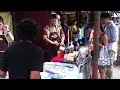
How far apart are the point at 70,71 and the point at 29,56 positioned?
1.67 feet

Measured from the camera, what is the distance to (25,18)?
6.47ft

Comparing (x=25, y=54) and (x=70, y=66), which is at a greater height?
(x=25, y=54)

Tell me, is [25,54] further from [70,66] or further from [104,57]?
[104,57]

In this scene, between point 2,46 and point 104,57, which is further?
point 104,57

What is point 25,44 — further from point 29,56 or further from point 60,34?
point 60,34

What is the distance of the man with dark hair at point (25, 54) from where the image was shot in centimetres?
188

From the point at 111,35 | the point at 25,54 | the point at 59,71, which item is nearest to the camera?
the point at 25,54

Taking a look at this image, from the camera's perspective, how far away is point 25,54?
1.90 meters

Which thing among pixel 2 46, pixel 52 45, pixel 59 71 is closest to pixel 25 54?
pixel 2 46

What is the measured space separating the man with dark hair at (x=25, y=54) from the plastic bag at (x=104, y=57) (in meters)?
0.75

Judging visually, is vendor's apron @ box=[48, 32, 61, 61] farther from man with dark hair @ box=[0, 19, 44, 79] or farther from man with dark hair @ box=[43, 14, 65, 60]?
man with dark hair @ box=[0, 19, 44, 79]

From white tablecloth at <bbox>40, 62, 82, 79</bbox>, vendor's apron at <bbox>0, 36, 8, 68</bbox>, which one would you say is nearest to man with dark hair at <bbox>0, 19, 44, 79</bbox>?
vendor's apron at <bbox>0, 36, 8, 68</bbox>

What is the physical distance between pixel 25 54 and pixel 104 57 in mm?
942
